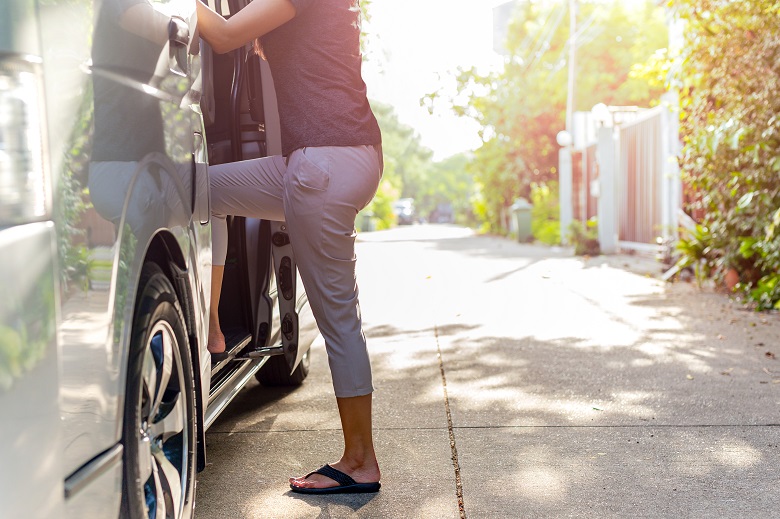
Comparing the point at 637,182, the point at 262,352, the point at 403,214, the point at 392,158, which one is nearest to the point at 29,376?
the point at 262,352

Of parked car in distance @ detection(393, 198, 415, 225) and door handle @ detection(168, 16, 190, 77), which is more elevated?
door handle @ detection(168, 16, 190, 77)

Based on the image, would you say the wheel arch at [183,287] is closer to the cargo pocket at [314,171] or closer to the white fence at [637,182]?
the cargo pocket at [314,171]

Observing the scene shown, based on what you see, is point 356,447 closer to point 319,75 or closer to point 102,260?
point 319,75

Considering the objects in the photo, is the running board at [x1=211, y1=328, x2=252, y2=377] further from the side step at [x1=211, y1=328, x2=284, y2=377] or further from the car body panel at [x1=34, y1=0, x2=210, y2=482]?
the car body panel at [x1=34, y1=0, x2=210, y2=482]

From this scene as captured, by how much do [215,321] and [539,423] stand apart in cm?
176

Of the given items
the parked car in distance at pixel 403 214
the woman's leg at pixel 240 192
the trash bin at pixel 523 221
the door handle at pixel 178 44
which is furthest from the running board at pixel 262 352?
the parked car in distance at pixel 403 214

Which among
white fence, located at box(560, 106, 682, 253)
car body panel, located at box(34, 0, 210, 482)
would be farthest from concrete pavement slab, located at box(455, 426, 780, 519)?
white fence, located at box(560, 106, 682, 253)

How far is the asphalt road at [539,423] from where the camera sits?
3.39m

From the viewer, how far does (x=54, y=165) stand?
1.82m

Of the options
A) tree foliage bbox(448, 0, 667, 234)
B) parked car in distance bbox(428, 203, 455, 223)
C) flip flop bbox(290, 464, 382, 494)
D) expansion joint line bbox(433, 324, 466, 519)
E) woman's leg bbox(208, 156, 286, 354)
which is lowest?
parked car in distance bbox(428, 203, 455, 223)

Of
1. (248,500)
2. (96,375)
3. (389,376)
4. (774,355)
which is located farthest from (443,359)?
(96,375)

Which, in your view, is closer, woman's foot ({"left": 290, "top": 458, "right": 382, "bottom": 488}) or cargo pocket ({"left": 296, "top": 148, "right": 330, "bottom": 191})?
cargo pocket ({"left": 296, "top": 148, "right": 330, "bottom": 191})

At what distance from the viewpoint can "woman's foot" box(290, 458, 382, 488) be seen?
11.4ft

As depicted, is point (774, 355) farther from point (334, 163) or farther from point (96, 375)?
point (96, 375)
